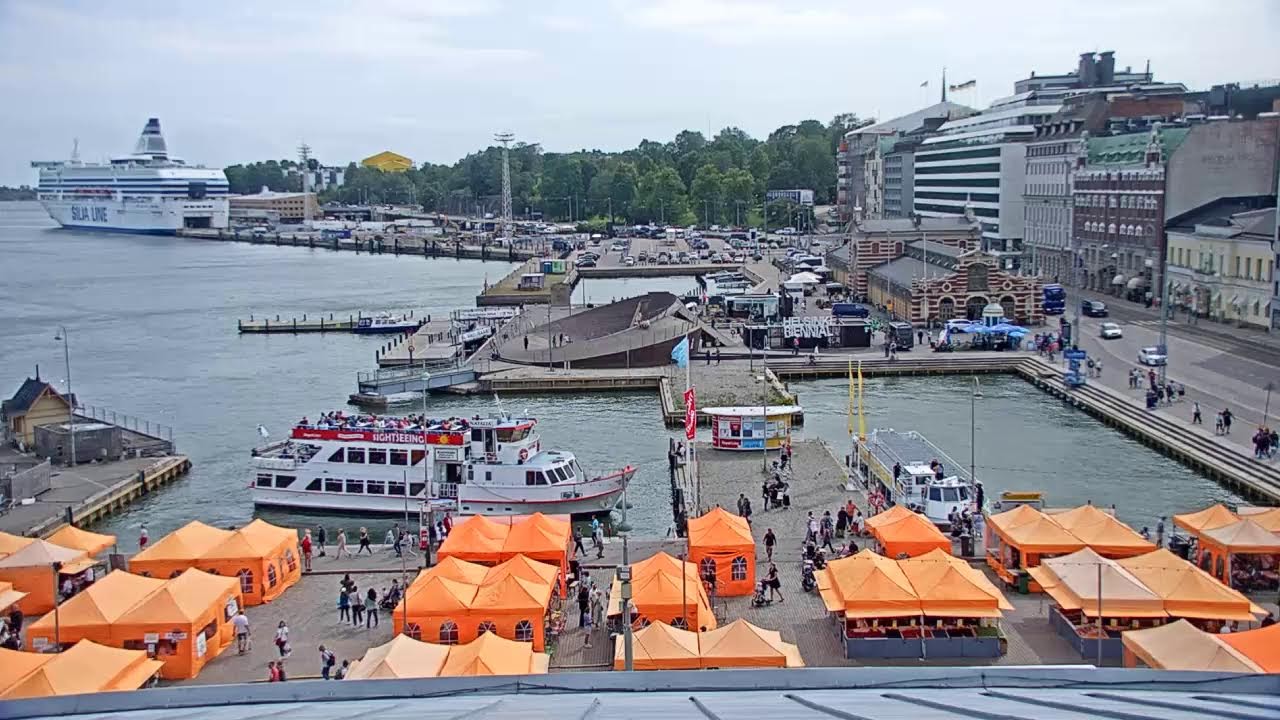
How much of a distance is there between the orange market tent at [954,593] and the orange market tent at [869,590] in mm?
158

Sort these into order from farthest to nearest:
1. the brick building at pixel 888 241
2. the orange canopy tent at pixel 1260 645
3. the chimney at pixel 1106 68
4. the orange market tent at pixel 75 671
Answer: the chimney at pixel 1106 68 → the brick building at pixel 888 241 → the orange canopy tent at pixel 1260 645 → the orange market tent at pixel 75 671

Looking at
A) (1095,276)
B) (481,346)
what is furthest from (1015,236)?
(481,346)

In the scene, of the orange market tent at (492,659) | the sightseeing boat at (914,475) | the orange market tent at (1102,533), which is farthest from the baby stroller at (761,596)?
the sightseeing boat at (914,475)

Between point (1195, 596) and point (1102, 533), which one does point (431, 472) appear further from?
point (1195, 596)

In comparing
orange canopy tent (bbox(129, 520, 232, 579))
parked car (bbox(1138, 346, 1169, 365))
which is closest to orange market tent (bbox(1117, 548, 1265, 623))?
orange canopy tent (bbox(129, 520, 232, 579))

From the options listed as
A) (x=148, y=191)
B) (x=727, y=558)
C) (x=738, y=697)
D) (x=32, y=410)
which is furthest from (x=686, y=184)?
(x=738, y=697)

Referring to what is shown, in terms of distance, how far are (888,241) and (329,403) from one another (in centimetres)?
3486

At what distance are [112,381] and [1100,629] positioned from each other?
143 ft

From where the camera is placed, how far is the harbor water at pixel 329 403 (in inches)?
1187

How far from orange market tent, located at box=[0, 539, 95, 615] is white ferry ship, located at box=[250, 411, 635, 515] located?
27.0 ft

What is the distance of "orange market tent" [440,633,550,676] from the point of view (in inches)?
618

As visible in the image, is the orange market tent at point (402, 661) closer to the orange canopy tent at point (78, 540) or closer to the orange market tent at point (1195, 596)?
the orange canopy tent at point (78, 540)

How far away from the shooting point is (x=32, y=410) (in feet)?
113

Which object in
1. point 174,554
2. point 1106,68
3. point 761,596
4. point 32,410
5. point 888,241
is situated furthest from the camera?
point 1106,68
